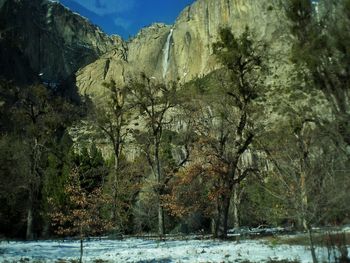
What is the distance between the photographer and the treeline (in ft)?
51.5

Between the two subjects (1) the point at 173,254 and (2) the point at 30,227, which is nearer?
(1) the point at 173,254

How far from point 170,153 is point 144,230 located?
9874 millimetres

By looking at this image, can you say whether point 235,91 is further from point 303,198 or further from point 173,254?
point 303,198

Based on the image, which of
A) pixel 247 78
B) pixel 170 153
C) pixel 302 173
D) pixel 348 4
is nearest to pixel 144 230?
pixel 170 153

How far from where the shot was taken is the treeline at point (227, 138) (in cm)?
1570

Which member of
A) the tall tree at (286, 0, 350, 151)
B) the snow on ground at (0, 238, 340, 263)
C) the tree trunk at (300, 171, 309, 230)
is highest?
the tall tree at (286, 0, 350, 151)

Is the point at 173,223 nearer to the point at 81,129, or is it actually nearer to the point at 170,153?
the point at 170,153

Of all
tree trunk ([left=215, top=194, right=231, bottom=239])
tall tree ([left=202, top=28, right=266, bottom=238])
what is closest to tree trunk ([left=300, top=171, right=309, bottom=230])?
tall tree ([left=202, top=28, right=266, bottom=238])

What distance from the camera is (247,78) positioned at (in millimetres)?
30656

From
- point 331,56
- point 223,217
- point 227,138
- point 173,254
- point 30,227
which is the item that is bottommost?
point 173,254

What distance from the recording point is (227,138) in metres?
33.6

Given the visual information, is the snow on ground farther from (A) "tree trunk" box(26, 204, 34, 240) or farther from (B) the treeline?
(A) "tree trunk" box(26, 204, 34, 240)

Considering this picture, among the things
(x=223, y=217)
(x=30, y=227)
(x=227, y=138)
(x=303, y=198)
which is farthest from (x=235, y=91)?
(x=30, y=227)

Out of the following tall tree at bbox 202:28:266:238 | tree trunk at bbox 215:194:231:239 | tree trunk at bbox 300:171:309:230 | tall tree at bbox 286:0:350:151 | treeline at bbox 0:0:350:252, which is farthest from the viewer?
tree trunk at bbox 215:194:231:239
